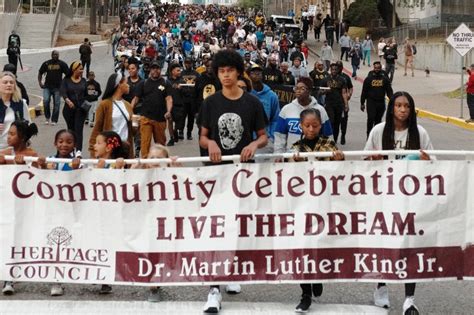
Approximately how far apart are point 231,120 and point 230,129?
0.07 meters

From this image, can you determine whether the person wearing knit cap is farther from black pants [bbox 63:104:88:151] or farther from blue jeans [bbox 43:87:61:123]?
black pants [bbox 63:104:88:151]

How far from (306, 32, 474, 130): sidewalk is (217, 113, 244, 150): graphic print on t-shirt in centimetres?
1671

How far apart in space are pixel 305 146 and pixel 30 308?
8.00 ft

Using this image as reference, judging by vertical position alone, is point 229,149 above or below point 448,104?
above

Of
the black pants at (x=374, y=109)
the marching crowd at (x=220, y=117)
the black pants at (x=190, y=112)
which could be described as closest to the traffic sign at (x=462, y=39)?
the marching crowd at (x=220, y=117)

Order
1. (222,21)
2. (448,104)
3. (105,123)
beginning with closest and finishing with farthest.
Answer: (105,123)
(448,104)
(222,21)

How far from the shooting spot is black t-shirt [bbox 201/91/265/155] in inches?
272

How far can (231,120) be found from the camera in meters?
6.92

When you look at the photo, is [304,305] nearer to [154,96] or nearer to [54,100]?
[154,96]

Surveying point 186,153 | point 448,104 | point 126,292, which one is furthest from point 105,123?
point 448,104

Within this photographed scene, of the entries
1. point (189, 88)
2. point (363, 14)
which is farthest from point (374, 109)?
point (363, 14)

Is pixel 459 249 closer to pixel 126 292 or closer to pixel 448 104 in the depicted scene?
pixel 126 292

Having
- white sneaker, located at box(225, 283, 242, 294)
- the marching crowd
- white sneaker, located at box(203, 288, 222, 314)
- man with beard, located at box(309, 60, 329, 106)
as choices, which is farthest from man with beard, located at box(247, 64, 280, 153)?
man with beard, located at box(309, 60, 329, 106)

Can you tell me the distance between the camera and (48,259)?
6.95 meters
